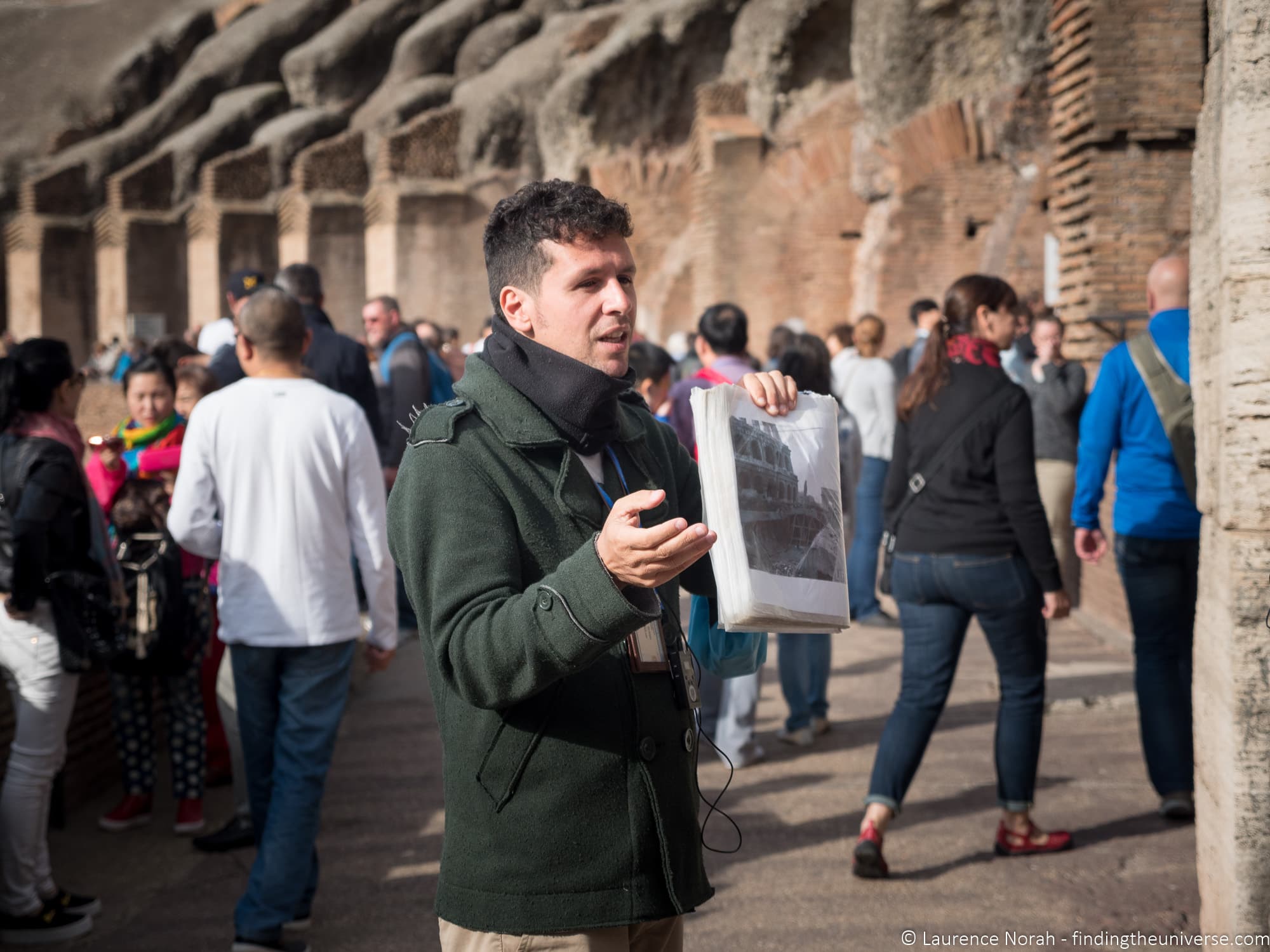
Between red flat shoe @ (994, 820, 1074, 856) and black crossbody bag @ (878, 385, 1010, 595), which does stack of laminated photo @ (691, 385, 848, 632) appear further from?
red flat shoe @ (994, 820, 1074, 856)

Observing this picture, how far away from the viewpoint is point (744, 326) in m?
5.92

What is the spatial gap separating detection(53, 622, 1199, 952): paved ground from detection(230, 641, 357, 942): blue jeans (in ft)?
0.90

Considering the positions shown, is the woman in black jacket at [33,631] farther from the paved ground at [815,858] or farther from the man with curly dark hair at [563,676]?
the man with curly dark hair at [563,676]

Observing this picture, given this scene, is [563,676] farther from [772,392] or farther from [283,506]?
[283,506]

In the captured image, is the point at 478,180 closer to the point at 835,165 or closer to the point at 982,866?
the point at 835,165

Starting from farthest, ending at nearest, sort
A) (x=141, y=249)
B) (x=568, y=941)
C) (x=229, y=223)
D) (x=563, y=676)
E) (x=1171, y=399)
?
(x=141, y=249) → (x=229, y=223) → (x=1171, y=399) → (x=568, y=941) → (x=563, y=676)

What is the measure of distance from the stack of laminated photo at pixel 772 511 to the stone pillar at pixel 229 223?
4463 cm

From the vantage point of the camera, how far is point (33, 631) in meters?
4.01

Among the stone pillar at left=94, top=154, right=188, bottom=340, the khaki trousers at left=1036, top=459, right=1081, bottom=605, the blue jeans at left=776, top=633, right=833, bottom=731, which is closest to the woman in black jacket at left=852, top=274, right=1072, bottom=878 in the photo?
the blue jeans at left=776, top=633, right=833, bottom=731

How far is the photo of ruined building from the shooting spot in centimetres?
194

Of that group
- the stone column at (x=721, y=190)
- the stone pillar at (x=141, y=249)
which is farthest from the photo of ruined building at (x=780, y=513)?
the stone pillar at (x=141, y=249)

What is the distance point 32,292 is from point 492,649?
51636 mm

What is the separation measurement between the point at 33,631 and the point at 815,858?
2733 mm


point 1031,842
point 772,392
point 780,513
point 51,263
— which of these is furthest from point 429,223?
point 780,513
